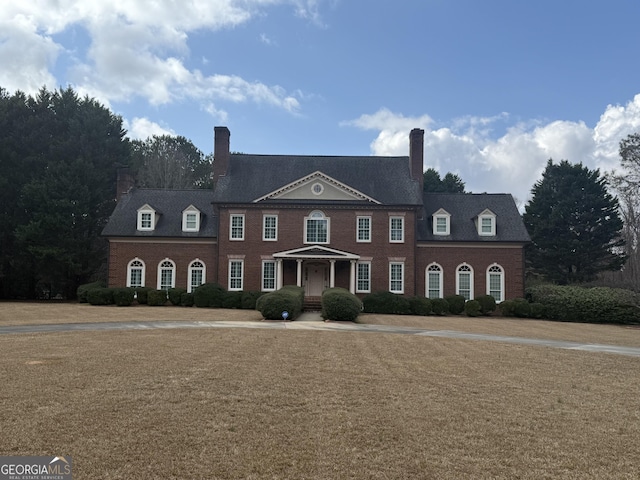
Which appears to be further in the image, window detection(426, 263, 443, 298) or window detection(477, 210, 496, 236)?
window detection(477, 210, 496, 236)

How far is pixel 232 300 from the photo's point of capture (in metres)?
32.6

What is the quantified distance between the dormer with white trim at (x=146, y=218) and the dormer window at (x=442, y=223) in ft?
67.9

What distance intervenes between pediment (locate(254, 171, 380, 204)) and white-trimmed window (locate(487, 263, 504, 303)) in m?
9.61

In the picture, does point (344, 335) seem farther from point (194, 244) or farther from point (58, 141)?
point (58, 141)

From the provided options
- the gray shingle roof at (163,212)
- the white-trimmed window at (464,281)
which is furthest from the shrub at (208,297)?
the white-trimmed window at (464,281)

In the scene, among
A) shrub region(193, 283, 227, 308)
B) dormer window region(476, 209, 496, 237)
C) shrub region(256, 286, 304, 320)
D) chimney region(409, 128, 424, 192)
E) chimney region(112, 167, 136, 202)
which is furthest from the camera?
chimney region(112, 167, 136, 202)

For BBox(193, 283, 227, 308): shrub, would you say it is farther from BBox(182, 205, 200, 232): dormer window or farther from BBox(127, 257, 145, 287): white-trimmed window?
BBox(182, 205, 200, 232): dormer window

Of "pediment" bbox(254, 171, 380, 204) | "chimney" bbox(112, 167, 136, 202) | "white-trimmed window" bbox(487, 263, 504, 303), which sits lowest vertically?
"white-trimmed window" bbox(487, 263, 504, 303)

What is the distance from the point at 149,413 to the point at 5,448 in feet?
6.24

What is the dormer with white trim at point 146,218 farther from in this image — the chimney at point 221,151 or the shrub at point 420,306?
the shrub at point 420,306

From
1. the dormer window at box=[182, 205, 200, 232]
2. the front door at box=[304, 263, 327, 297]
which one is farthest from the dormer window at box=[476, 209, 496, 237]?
the dormer window at box=[182, 205, 200, 232]

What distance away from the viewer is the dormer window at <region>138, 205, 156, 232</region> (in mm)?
37062

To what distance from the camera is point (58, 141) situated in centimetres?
4616

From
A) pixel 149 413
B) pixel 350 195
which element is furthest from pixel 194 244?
pixel 149 413
